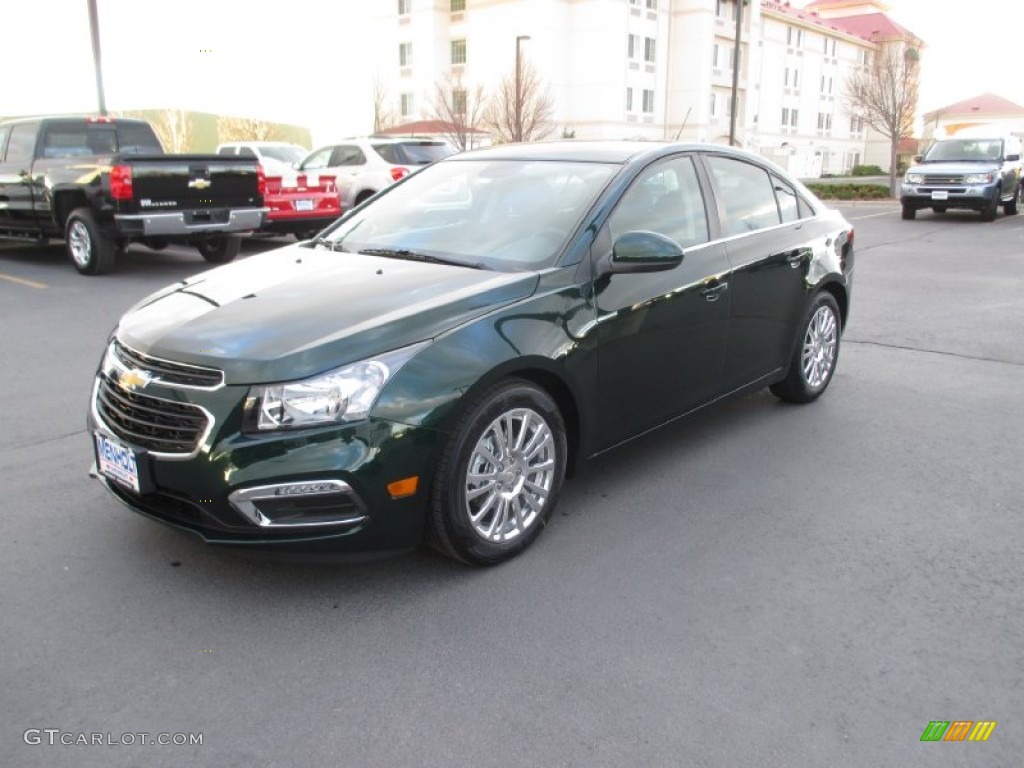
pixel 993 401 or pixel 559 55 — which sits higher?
pixel 559 55

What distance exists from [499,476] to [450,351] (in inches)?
22.4

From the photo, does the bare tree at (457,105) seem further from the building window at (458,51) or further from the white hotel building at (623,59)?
the building window at (458,51)

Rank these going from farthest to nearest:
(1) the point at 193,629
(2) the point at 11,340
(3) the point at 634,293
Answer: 1. (2) the point at 11,340
2. (3) the point at 634,293
3. (1) the point at 193,629

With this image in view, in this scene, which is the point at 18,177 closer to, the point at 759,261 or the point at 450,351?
the point at 759,261

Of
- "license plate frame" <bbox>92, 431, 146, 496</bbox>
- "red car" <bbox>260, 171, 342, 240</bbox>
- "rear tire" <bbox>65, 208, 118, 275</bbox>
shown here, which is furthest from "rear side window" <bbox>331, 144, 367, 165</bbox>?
"license plate frame" <bbox>92, 431, 146, 496</bbox>

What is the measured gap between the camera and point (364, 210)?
4.95m

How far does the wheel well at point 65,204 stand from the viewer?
35.7 ft

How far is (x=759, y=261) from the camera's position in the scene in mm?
4852

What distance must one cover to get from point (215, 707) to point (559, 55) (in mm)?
56366

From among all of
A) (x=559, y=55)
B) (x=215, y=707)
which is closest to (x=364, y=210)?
(x=215, y=707)

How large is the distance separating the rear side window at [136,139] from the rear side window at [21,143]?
1.02 metres

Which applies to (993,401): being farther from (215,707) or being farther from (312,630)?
(215,707)

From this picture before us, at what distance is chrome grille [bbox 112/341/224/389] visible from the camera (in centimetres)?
307

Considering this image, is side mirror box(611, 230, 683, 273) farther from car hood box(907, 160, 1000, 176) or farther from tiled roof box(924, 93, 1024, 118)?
tiled roof box(924, 93, 1024, 118)
